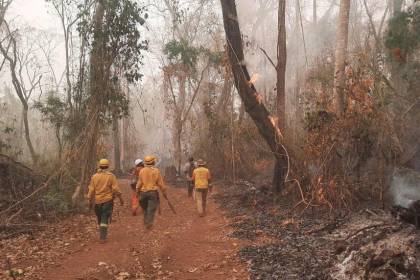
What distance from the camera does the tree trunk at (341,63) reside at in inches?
457

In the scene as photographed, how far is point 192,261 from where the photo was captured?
8.09 m

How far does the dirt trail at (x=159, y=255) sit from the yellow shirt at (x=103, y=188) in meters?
0.95

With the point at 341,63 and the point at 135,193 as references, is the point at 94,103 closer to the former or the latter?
the point at 135,193

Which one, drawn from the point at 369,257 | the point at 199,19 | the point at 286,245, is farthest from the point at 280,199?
the point at 199,19

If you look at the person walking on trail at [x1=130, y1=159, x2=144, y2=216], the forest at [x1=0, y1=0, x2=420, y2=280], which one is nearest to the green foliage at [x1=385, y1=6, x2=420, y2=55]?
the forest at [x1=0, y1=0, x2=420, y2=280]

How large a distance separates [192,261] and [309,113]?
203 inches

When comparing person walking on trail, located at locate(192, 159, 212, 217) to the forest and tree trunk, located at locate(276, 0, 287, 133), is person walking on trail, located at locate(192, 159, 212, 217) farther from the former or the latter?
tree trunk, located at locate(276, 0, 287, 133)

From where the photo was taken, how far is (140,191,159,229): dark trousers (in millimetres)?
10359

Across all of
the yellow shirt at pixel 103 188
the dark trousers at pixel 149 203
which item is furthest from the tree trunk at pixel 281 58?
the yellow shirt at pixel 103 188

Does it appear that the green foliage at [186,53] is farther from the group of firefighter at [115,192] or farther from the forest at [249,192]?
the group of firefighter at [115,192]

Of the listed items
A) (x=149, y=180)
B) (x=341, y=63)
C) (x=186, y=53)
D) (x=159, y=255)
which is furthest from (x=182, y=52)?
(x=159, y=255)

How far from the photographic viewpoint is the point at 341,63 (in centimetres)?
1261

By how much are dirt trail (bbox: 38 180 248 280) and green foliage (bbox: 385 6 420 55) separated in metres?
6.95

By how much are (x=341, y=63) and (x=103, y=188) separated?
23.9ft
